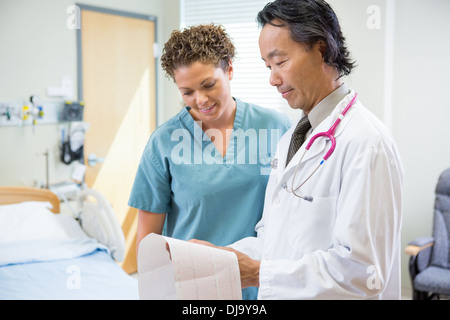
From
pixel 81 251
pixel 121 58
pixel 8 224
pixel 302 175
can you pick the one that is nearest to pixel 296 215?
pixel 302 175

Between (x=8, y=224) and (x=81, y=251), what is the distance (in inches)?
13.4

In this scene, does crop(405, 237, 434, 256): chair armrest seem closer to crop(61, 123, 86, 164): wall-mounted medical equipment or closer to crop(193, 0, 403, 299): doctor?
crop(193, 0, 403, 299): doctor

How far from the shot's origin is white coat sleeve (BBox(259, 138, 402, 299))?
28.3 inches

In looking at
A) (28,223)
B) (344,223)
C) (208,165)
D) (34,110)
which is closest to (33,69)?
(34,110)

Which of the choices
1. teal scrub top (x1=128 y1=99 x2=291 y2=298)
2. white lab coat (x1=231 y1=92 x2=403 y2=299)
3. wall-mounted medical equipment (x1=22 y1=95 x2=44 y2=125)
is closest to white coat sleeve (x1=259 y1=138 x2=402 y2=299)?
white lab coat (x1=231 y1=92 x2=403 y2=299)

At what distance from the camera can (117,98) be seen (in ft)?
9.43

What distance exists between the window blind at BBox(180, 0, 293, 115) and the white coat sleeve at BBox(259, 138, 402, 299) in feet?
5.79

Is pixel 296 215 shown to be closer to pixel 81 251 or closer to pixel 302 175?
pixel 302 175

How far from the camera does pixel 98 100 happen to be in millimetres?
2777

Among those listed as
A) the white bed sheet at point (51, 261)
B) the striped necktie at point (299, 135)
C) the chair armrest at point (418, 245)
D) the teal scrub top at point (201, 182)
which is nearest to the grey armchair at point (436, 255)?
the chair armrest at point (418, 245)

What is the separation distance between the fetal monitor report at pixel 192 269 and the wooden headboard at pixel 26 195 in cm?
171

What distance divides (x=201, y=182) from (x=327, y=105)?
35cm

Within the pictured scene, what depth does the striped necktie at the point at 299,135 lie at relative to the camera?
37.0 inches

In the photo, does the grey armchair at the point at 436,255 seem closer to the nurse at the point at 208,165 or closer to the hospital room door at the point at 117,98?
the nurse at the point at 208,165
